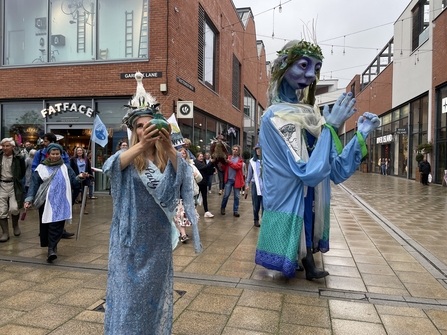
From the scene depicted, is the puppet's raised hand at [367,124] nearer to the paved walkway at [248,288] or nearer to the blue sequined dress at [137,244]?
the paved walkway at [248,288]

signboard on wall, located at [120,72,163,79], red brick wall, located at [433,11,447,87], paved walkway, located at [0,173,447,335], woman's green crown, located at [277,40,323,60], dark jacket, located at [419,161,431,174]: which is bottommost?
paved walkway, located at [0,173,447,335]

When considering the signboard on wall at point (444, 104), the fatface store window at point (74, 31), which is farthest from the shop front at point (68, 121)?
the signboard on wall at point (444, 104)

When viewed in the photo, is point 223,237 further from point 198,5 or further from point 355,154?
point 198,5

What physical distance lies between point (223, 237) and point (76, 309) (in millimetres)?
3238

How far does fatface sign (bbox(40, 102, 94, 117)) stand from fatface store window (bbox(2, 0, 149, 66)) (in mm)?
1431

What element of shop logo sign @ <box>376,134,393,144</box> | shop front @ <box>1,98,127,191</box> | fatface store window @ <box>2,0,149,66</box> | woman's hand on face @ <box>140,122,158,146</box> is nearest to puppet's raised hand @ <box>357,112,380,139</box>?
woman's hand on face @ <box>140,122,158,146</box>

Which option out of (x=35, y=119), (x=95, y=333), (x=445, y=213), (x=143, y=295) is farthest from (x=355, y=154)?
(x=35, y=119)

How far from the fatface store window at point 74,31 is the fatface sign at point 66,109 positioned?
1.43 meters

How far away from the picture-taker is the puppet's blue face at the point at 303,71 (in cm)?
411

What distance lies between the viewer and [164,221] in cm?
219

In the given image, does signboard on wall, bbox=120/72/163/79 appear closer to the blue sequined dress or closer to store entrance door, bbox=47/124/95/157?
store entrance door, bbox=47/124/95/157

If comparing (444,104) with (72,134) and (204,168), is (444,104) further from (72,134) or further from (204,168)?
(72,134)

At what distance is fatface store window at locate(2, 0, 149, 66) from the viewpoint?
11414 mm

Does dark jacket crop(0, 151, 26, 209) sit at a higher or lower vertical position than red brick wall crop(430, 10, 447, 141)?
lower
